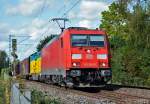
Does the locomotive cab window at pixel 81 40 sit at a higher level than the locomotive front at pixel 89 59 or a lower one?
higher

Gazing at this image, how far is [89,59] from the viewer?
26766 mm

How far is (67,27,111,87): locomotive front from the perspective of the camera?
26375 millimetres

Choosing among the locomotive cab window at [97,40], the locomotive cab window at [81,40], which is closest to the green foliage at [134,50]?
the locomotive cab window at [97,40]

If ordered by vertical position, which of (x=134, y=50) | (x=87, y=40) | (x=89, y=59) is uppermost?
(x=134, y=50)

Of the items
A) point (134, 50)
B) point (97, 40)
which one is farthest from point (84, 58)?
point (134, 50)

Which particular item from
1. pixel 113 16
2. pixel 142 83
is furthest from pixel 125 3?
pixel 113 16

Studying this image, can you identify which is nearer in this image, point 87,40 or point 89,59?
point 89,59

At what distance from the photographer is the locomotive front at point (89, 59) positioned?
26.4 metres

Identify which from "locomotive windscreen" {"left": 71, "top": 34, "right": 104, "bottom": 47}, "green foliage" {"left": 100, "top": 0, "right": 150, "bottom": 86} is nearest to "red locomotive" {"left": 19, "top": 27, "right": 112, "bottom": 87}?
"locomotive windscreen" {"left": 71, "top": 34, "right": 104, "bottom": 47}

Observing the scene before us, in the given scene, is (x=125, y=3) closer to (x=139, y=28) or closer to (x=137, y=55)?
(x=139, y=28)

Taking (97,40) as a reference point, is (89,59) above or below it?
below

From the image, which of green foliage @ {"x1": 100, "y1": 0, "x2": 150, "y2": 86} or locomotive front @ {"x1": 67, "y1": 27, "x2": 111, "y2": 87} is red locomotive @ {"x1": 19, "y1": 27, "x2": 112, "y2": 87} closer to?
locomotive front @ {"x1": 67, "y1": 27, "x2": 111, "y2": 87}

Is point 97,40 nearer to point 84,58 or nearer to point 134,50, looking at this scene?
point 84,58

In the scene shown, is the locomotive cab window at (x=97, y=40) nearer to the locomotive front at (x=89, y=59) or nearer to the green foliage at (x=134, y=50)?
the locomotive front at (x=89, y=59)
